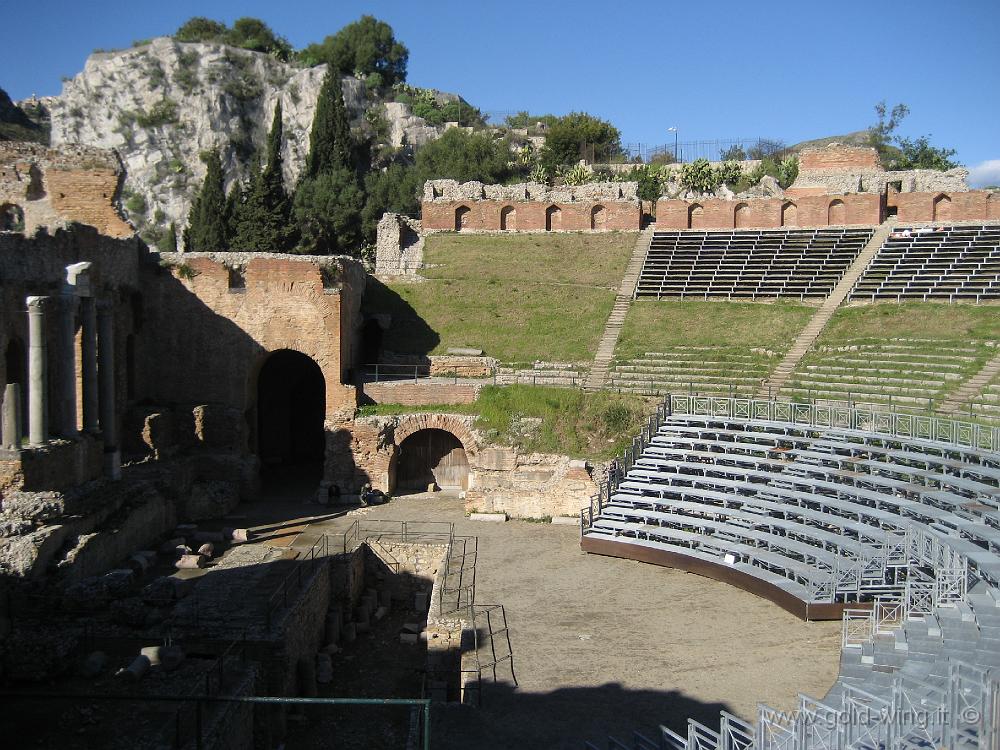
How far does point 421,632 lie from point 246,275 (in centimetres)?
1276

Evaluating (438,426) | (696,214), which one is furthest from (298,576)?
(696,214)

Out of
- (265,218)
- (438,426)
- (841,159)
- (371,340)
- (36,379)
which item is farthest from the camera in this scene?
(841,159)

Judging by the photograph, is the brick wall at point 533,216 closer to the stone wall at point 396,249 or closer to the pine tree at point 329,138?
the stone wall at point 396,249

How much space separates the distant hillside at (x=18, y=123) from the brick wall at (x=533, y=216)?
43.2 meters

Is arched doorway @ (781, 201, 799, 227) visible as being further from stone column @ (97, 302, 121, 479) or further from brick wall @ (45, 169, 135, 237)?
stone column @ (97, 302, 121, 479)

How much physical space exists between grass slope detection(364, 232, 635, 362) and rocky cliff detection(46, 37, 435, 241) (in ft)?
99.7

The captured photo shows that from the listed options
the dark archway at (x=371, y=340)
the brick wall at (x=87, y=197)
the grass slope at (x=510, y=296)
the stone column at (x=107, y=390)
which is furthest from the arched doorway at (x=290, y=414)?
the stone column at (x=107, y=390)

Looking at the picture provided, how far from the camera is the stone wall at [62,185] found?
26.0 meters

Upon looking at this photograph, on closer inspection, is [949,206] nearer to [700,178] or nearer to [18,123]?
[700,178]

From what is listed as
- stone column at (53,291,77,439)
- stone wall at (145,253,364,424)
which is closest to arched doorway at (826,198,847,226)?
stone wall at (145,253,364,424)

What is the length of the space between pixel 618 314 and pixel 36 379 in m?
19.2

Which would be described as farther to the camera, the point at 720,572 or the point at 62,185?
the point at 62,185

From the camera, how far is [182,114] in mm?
65375

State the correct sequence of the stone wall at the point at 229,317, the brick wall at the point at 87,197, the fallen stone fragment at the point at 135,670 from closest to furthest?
the fallen stone fragment at the point at 135,670
the brick wall at the point at 87,197
the stone wall at the point at 229,317
